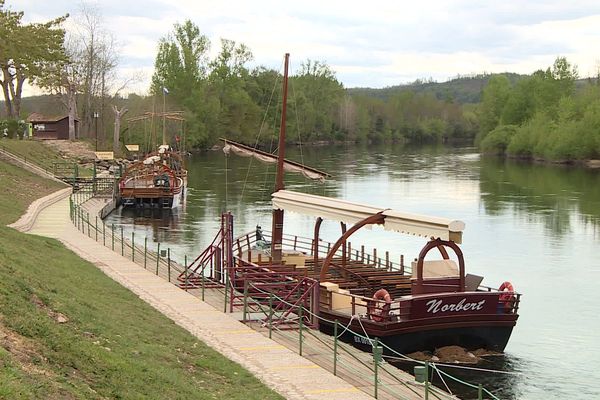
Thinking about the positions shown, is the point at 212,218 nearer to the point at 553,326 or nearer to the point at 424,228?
the point at 553,326

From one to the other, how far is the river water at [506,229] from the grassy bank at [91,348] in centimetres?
781

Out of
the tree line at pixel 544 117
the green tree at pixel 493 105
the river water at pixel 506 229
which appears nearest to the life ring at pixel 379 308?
the river water at pixel 506 229

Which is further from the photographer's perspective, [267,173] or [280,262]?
[267,173]

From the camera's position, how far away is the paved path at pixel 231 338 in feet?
52.2

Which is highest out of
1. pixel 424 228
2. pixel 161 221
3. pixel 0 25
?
pixel 0 25

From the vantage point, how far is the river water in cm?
2373

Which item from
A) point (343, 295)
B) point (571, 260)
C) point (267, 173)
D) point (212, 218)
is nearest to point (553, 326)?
point (343, 295)

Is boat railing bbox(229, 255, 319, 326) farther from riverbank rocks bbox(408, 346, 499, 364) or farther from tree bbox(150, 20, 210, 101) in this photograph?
tree bbox(150, 20, 210, 101)

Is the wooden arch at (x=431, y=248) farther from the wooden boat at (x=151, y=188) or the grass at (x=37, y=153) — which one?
the grass at (x=37, y=153)

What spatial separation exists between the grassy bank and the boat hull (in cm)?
554

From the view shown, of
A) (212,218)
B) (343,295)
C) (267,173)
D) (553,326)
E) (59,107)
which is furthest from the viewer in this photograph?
(59,107)

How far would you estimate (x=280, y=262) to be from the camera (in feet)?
94.8

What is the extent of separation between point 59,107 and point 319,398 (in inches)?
4903

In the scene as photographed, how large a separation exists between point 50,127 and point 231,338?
3237 inches
